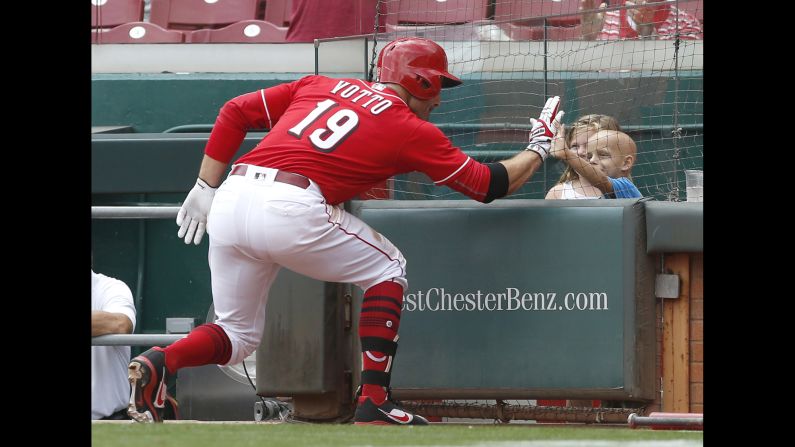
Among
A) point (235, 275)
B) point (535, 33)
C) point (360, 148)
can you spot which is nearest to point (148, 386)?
point (235, 275)

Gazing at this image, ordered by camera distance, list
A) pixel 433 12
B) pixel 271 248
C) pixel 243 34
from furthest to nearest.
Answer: pixel 243 34 → pixel 433 12 → pixel 271 248

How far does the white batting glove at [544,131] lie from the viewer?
16.5 ft

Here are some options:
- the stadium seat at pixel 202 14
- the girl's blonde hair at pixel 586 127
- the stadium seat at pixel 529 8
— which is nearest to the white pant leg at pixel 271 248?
the girl's blonde hair at pixel 586 127

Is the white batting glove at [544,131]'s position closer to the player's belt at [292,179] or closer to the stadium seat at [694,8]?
the player's belt at [292,179]

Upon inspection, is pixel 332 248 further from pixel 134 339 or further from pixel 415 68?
pixel 134 339

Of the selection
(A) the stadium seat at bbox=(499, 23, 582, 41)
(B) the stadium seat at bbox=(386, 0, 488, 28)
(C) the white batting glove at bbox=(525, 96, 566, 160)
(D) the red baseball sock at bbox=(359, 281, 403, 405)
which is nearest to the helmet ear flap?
(C) the white batting glove at bbox=(525, 96, 566, 160)

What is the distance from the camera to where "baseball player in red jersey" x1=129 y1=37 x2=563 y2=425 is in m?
4.71

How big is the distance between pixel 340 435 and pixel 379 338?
2.33 feet

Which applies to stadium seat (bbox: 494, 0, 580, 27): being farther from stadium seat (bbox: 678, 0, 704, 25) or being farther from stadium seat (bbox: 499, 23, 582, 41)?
stadium seat (bbox: 678, 0, 704, 25)

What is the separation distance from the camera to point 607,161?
234 inches

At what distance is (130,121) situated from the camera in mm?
8102

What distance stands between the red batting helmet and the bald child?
0.75 m

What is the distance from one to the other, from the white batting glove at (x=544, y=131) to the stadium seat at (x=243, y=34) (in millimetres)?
3671
